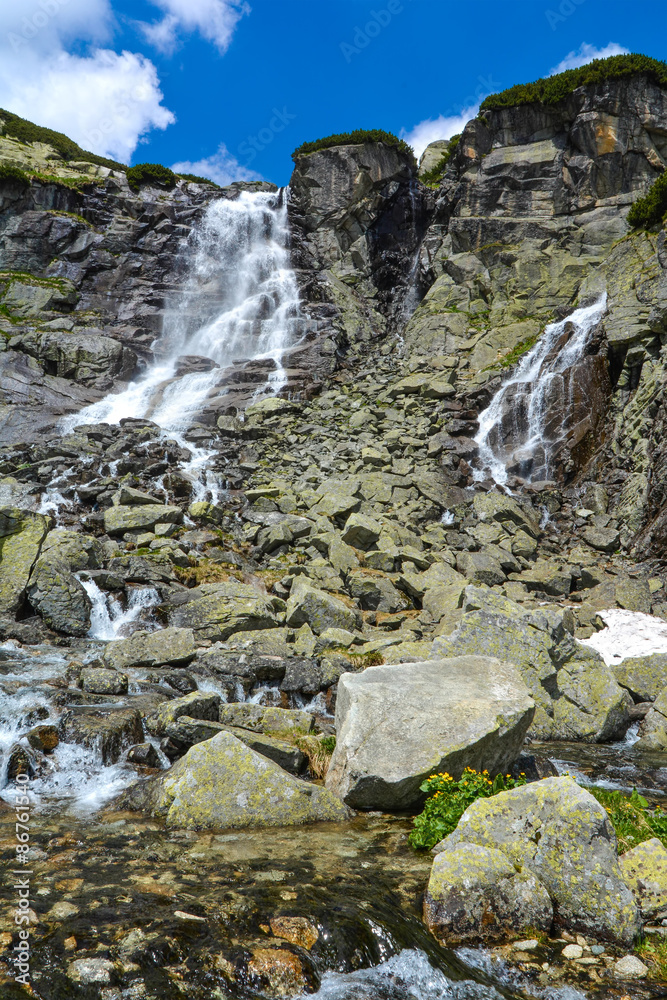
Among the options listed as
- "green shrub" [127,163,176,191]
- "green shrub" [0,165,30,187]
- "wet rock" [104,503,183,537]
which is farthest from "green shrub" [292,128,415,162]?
"wet rock" [104,503,183,537]

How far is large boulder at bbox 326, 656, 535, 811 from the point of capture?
714cm

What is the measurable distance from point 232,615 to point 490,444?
18.8 meters

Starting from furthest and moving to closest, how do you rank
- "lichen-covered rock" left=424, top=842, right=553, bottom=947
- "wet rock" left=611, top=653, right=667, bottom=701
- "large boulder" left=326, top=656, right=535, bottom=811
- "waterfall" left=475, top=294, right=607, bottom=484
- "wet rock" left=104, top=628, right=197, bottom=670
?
"waterfall" left=475, top=294, right=607, bottom=484 < "wet rock" left=104, top=628, right=197, bottom=670 < "wet rock" left=611, top=653, right=667, bottom=701 < "large boulder" left=326, top=656, right=535, bottom=811 < "lichen-covered rock" left=424, top=842, right=553, bottom=947

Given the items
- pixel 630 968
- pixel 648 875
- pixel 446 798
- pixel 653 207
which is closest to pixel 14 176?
pixel 653 207

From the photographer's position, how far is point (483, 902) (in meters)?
4.95

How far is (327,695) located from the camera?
39.8 feet

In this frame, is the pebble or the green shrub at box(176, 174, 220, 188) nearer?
the pebble

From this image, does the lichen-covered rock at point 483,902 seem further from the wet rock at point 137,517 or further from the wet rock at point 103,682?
the wet rock at point 137,517

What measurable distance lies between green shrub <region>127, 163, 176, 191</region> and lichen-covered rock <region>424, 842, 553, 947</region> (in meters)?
62.8

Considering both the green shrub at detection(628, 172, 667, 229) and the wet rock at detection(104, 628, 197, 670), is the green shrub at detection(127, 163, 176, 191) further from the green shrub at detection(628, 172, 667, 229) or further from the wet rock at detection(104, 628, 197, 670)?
the wet rock at detection(104, 628, 197, 670)

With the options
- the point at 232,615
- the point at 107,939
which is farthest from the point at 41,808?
the point at 232,615

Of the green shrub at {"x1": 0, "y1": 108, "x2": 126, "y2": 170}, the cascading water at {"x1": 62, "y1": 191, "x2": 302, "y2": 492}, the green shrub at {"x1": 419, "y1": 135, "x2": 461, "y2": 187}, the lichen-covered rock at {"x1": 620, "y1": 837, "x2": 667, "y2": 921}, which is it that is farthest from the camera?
the green shrub at {"x1": 0, "y1": 108, "x2": 126, "y2": 170}

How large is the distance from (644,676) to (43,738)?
38.8 ft

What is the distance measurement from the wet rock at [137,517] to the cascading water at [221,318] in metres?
10.8
